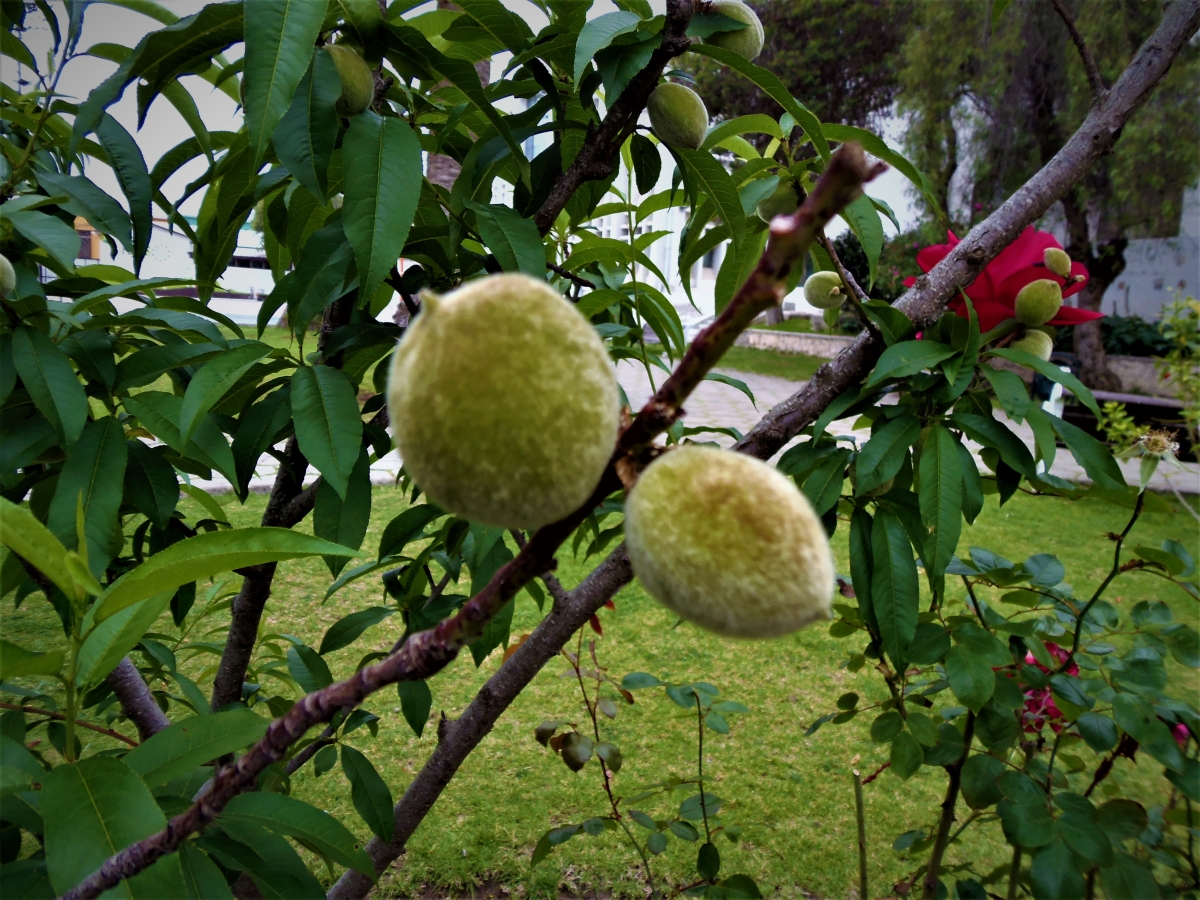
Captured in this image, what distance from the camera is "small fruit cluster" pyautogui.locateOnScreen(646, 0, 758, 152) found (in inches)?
37.9

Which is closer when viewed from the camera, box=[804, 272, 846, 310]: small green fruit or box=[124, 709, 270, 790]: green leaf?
box=[124, 709, 270, 790]: green leaf

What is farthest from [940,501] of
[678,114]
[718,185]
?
[678,114]

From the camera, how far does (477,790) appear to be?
2.87 m

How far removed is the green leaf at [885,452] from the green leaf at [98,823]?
94cm

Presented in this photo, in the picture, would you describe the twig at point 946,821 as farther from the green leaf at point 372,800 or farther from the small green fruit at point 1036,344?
the green leaf at point 372,800

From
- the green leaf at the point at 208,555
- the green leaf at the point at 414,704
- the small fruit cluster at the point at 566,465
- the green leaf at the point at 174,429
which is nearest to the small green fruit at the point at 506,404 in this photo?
the small fruit cluster at the point at 566,465

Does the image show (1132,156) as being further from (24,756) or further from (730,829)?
(24,756)

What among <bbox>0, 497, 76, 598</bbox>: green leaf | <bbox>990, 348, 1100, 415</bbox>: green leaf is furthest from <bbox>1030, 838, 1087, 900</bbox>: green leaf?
<bbox>0, 497, 76, 598</bbox>: green leaf

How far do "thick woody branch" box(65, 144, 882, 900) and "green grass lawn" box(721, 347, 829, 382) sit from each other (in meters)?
13.0

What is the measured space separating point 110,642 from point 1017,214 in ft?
4.53

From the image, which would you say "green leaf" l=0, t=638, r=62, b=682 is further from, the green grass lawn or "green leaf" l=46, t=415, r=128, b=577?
the green grass lawn

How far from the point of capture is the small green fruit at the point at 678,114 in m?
0.96

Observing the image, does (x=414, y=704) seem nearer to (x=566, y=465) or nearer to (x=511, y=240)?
(x=511, y=240)

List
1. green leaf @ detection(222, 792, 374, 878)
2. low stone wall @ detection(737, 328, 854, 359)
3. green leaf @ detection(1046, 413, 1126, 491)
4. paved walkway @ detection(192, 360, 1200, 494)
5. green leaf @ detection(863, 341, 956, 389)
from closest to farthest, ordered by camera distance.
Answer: green leaf @ detection(222, 792, 374, 878), green leaf @ detection(863, 341, 956, 389), green leaf @ detection(1046, 413, 1126, 491), paved walkway @ detection(192, 360, 1200, 494), low stone wall @ detection(737, 328, 854, 359)
